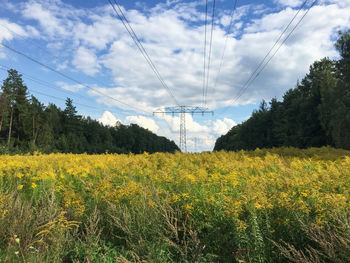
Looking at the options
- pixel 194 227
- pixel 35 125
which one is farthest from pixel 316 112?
pixel 35 125

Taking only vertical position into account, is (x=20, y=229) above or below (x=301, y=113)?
below

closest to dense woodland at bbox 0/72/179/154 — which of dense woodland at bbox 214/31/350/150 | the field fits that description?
dense woodland at bbox 214/31/350/150

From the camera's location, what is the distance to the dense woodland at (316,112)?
29.2 m

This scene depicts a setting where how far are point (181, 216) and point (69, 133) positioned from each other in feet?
195

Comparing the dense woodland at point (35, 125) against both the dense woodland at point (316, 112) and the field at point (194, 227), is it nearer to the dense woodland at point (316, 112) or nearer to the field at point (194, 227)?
the dense woodland at point (316, 112)

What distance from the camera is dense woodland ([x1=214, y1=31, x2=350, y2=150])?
29188 mm

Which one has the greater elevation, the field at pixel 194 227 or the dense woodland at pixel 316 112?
the dense woodland at pixel 316 112

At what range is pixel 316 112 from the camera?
123 ft

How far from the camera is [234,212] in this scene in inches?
131

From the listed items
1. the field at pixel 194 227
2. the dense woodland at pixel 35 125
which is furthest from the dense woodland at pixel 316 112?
the field at pixel 194 227

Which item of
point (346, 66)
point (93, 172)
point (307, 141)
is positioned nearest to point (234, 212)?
point (93, 172)

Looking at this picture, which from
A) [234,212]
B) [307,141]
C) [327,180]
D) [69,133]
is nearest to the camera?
[234,212]

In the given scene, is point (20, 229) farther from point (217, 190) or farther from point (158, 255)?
point (217, 190)

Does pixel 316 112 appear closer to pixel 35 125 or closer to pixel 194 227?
pixel 194 227
